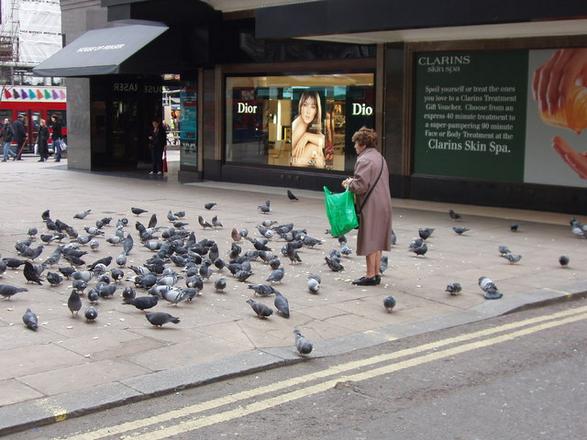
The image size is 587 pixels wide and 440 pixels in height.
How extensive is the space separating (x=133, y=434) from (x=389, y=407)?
5.50 feet

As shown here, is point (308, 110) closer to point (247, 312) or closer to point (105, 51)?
point (105, 51)

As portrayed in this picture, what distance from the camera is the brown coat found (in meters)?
8.98

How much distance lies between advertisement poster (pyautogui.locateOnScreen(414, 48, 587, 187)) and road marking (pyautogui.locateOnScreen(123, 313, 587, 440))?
806 cm

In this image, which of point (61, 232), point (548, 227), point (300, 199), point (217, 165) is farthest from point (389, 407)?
point (217, 165)

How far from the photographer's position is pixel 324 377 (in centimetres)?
603

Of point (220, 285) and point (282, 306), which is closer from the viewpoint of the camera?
point (282, 306)

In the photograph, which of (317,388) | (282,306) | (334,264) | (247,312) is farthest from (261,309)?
(334,264)

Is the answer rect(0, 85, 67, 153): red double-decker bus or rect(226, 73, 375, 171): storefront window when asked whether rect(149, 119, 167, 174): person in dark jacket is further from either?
rect(0, 85, 67, 153): red double-decker bus

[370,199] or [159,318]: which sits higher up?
[370,199]

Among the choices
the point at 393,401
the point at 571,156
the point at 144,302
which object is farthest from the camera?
the point at 571,156

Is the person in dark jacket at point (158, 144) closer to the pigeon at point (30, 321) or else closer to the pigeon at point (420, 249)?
the pigeon at point (420, 249)

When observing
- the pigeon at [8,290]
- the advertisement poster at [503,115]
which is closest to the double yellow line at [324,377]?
the pigeon at [8,290]

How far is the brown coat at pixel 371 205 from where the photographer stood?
29.5 feet

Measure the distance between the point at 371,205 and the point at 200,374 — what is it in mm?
3715
